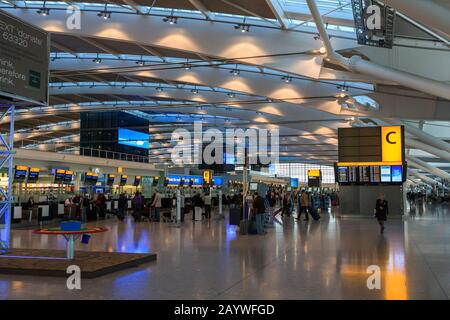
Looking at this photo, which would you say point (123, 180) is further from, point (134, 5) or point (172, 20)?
point (134, 5)

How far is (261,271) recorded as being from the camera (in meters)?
8.25

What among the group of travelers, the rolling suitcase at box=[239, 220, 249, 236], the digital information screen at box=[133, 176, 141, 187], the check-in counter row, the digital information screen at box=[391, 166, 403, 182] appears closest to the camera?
the rolling suitcase at box=[239, 220, 249, 236]

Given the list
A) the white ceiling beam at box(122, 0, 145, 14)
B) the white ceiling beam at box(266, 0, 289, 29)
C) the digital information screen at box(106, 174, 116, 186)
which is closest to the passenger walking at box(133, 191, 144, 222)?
the white ceiling beam at box(122, 0, 145, 14)

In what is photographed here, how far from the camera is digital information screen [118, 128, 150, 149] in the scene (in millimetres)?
44188

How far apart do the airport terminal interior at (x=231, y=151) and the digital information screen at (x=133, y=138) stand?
4.92 m

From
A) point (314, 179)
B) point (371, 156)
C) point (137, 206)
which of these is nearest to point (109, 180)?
point (137, 206)

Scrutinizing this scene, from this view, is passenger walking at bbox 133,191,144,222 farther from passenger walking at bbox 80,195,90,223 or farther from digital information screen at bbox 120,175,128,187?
digital information screen at bbox 120,175,128,187

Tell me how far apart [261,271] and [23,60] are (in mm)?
6767

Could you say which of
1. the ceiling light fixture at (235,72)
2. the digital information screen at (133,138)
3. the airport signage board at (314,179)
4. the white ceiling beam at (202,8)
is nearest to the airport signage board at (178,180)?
the digital information screen at (133,138)

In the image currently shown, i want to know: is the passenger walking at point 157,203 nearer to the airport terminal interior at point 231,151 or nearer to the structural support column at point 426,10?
the airport terminal interior at point 231,151

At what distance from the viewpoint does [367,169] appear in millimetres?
25312

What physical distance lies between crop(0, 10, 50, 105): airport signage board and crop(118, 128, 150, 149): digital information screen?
111 feet

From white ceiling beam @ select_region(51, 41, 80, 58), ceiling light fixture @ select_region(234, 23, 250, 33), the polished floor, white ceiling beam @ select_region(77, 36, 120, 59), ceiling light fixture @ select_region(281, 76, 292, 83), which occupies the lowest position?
the polished floor
